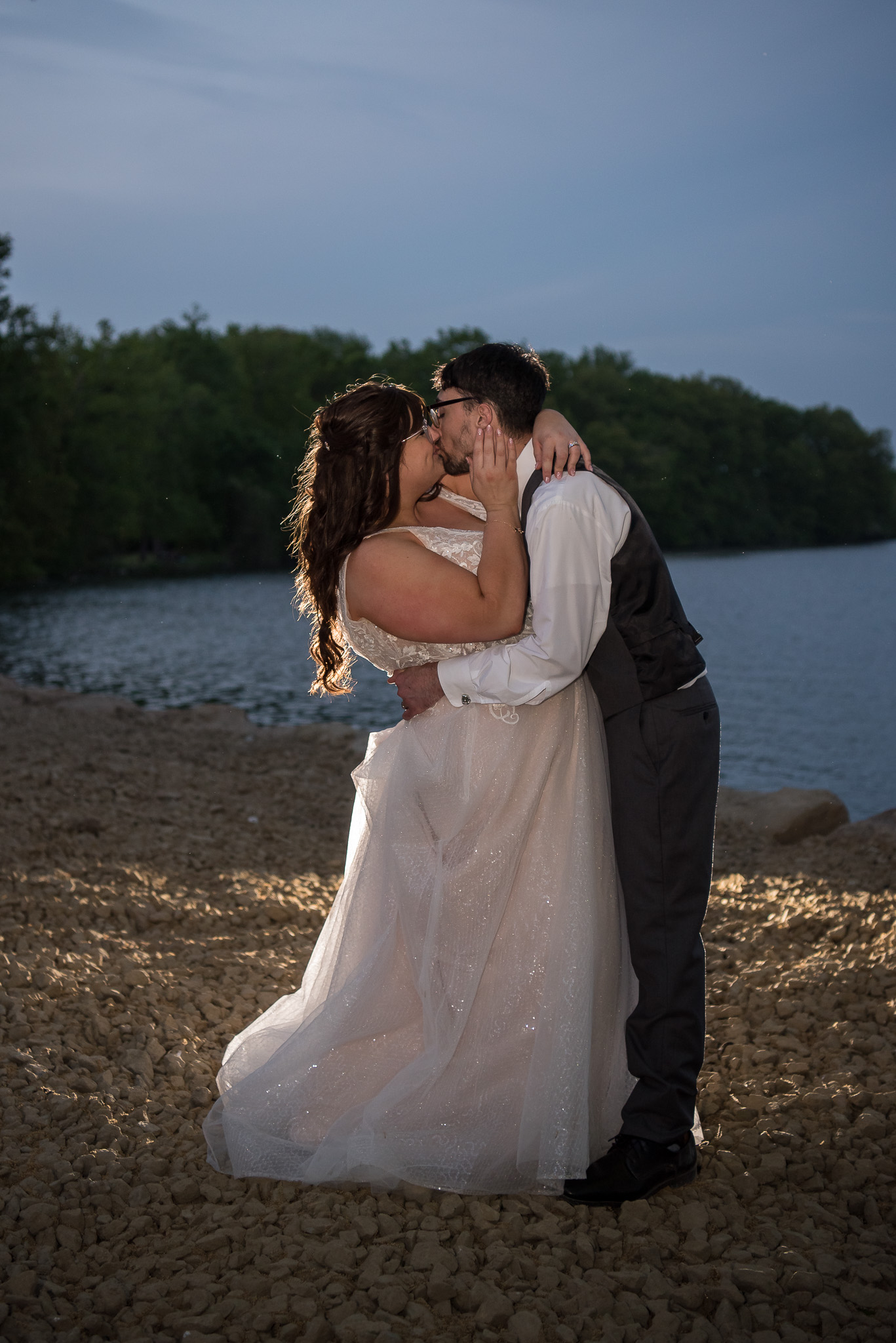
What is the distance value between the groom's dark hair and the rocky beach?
2385 millimetres

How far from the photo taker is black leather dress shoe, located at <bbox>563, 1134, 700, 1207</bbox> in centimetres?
322

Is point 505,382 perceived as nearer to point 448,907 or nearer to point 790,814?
point 448,907

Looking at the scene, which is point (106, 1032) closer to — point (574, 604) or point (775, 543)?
point (574, 604)

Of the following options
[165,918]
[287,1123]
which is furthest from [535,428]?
[165,918]

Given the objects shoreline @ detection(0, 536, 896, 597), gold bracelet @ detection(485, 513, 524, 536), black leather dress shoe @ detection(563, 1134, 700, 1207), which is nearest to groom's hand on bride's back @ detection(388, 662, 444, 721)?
gold bracelet @ detection(485, 513, 524, 536)

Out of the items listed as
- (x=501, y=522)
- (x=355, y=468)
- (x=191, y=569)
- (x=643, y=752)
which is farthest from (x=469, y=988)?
(x=191, y=569)

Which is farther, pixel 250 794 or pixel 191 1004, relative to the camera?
pixel 250 794

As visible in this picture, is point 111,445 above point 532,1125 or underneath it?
above

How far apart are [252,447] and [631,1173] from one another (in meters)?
74.5

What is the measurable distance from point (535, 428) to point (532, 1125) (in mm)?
2106

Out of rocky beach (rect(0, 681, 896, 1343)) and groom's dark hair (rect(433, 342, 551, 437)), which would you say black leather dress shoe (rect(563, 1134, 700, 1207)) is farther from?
groom's dark hair (rect(433, 342, 551, 437))

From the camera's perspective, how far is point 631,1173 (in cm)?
324

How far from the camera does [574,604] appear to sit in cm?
301

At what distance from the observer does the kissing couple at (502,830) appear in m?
3.21
